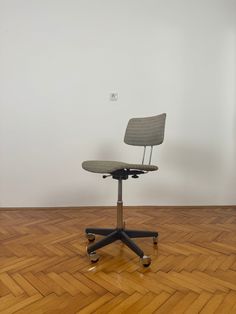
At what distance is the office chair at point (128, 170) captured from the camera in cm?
170

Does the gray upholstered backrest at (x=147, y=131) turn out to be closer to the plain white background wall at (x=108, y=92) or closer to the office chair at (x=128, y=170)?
the office chair at (x=128, y=170)

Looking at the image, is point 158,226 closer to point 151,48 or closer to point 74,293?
point 74,293

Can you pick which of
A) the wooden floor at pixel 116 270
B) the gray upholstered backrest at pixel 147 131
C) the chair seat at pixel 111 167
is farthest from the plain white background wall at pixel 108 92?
the chair seat at pixel 111 167

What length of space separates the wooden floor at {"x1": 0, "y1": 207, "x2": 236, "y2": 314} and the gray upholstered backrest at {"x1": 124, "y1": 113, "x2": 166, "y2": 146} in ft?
2.46

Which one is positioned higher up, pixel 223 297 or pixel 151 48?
pixel 151 48

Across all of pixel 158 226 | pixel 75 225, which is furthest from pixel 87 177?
pixel 158 226

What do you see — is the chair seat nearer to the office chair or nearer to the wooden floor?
the office chair

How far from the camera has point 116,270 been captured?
1.59m

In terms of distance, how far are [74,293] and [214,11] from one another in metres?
2.91

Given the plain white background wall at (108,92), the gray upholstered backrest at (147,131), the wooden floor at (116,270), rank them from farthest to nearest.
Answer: the plain white background wall at (108,92) → the gray upholstered backrest at (147,131) → the wooden floor at (116,270)

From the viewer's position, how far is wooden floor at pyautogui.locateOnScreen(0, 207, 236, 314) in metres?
1.26

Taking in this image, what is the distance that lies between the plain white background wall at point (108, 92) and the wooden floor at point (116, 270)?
52cm

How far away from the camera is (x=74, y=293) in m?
1.34

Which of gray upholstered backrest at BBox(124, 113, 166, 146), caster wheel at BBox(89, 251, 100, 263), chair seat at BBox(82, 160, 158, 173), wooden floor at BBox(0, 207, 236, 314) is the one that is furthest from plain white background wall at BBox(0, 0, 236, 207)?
caster wheel at BBox(89, 251, 100, 263)
